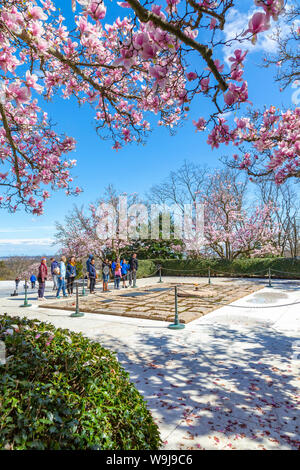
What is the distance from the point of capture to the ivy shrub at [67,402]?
1596 mm

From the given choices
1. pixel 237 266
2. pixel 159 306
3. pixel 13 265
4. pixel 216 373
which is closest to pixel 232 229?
pixel 237 266

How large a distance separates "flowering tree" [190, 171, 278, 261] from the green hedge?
1.28 m

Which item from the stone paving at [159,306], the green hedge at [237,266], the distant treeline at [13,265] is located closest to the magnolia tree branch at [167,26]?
the stone paving at [159,306]

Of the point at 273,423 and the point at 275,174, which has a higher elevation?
the point at 275,174

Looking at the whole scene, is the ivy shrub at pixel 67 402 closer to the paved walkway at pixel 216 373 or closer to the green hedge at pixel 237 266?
the paved walkway at pixel 216 373

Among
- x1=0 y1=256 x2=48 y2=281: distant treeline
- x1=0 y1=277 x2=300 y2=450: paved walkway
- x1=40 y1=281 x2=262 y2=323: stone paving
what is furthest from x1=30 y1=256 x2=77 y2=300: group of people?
x1=0 y1=256 x2=48 y2=281: distant treeline

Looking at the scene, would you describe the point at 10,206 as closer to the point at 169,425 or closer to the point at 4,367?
the point at 4,367

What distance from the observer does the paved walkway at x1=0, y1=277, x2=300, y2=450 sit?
109 inches

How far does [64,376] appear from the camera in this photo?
2160mm

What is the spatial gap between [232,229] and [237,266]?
11.3 feet

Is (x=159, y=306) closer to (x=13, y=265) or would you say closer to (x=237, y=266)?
(x=237, y=266)
